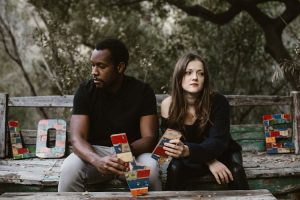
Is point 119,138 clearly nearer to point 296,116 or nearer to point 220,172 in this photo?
point 220,172

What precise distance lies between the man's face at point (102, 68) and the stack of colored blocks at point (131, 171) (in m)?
0.96

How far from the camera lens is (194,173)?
3412 millimetres

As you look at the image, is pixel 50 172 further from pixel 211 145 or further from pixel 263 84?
pixel 263 84

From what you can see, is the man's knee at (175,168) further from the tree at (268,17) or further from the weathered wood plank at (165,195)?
the tree at (268,17)

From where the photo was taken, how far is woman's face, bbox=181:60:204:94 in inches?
135

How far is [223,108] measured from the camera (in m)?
3.40

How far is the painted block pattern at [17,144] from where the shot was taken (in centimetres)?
446

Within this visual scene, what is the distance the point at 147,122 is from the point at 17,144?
1.75 meters

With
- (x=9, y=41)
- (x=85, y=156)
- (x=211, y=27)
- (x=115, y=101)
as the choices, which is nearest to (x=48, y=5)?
(x=9, y=41)

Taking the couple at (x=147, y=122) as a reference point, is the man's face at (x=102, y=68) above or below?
above

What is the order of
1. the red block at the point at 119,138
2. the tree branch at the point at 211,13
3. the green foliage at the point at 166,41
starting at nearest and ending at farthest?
1. the red block at the point at 119,138
2. the tree branch at the point at 211,13
3. the green foliage at the point at 166,41

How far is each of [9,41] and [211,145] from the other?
19.6 feet

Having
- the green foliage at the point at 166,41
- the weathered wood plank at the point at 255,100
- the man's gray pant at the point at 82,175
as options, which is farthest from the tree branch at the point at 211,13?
the man's gray pant at the point at 82,175

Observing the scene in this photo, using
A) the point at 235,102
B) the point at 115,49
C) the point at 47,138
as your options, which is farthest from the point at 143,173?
the point at 47,138
